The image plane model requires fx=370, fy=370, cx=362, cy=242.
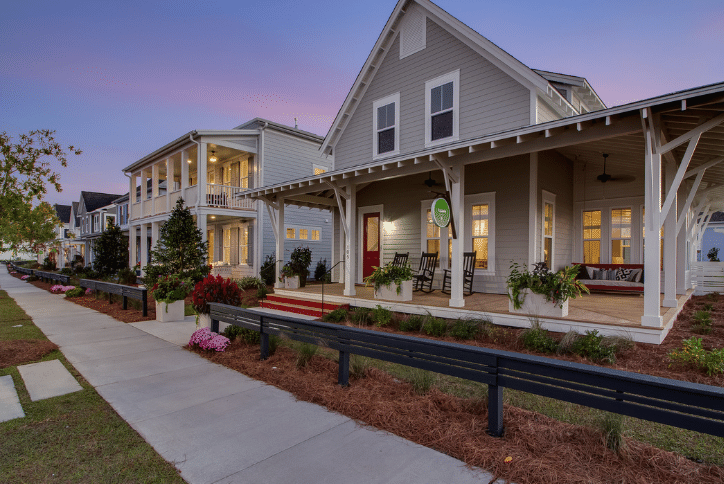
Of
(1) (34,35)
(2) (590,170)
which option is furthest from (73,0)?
(2) (590,170)

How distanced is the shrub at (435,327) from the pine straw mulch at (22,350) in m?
6.19

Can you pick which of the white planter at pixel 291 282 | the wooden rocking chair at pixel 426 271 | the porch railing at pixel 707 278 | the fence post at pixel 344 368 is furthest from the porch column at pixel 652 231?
the porch railing at pixel 707 278

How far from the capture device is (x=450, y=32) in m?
9.88

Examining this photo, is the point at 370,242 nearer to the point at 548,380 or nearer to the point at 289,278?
the point at 289,278

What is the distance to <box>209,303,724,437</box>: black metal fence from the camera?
2.15 metres

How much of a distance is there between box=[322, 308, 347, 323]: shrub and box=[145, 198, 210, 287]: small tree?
4.00 m

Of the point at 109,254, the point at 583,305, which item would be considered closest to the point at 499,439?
the point at 583,305

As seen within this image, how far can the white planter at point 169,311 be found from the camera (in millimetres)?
8608

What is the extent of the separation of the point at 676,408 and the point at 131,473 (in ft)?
11.6

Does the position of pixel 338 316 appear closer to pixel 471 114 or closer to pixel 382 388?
pixel 382 388

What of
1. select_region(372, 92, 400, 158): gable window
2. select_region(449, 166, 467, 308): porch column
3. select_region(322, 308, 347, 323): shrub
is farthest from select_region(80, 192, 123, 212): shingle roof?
select_region(449, 166, 467, 308): porch column

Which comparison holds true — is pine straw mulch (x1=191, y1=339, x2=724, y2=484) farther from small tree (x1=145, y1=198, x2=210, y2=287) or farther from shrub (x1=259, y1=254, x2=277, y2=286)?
shrub (x1=259, y1=254, x2=277, y2=286)

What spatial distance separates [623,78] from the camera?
74562 millimetres

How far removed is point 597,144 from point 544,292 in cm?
403
